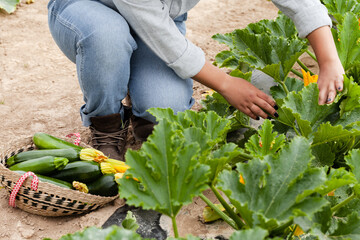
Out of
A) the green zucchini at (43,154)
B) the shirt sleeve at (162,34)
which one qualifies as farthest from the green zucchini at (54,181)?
the shirt sleeve at (162,34)

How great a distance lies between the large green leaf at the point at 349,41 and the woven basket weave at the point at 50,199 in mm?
1352

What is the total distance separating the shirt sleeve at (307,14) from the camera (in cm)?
211

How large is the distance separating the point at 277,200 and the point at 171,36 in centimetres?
100

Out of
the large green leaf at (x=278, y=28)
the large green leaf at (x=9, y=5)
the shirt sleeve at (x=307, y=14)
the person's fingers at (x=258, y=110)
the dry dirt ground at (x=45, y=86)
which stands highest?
the shirt sleeve at (x=307, y=14)

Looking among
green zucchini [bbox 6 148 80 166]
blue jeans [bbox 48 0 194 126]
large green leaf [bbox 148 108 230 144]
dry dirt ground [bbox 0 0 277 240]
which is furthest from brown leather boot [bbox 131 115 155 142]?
large green leaf [bbox 148 108 230 144]

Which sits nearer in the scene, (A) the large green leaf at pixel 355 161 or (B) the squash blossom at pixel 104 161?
(A) the large green leaf at pixel 355 161

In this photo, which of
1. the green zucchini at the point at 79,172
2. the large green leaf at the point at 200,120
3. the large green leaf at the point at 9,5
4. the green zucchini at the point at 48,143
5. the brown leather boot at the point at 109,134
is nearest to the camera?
the large green leaf at the point at 200,120

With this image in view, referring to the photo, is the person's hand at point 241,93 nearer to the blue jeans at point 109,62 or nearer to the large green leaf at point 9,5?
the blue jeans at point 109,62

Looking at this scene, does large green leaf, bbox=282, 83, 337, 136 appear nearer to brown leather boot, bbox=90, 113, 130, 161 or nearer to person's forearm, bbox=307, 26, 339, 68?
person's forearm, bbox=307, 26, 339, 68

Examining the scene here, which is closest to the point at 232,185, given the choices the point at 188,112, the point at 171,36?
the point at 188,112

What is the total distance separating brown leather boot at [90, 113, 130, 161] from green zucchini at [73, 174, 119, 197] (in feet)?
0.98

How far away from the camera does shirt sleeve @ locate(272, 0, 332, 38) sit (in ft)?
6.91

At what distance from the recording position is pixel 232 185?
1.38 m

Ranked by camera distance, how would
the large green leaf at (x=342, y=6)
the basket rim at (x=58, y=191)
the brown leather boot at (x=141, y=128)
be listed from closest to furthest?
the basket rim at (x=58, y=191)
the brown leather boot at (x=141, y=128)
the large green leaf at (x=342, y=6)
